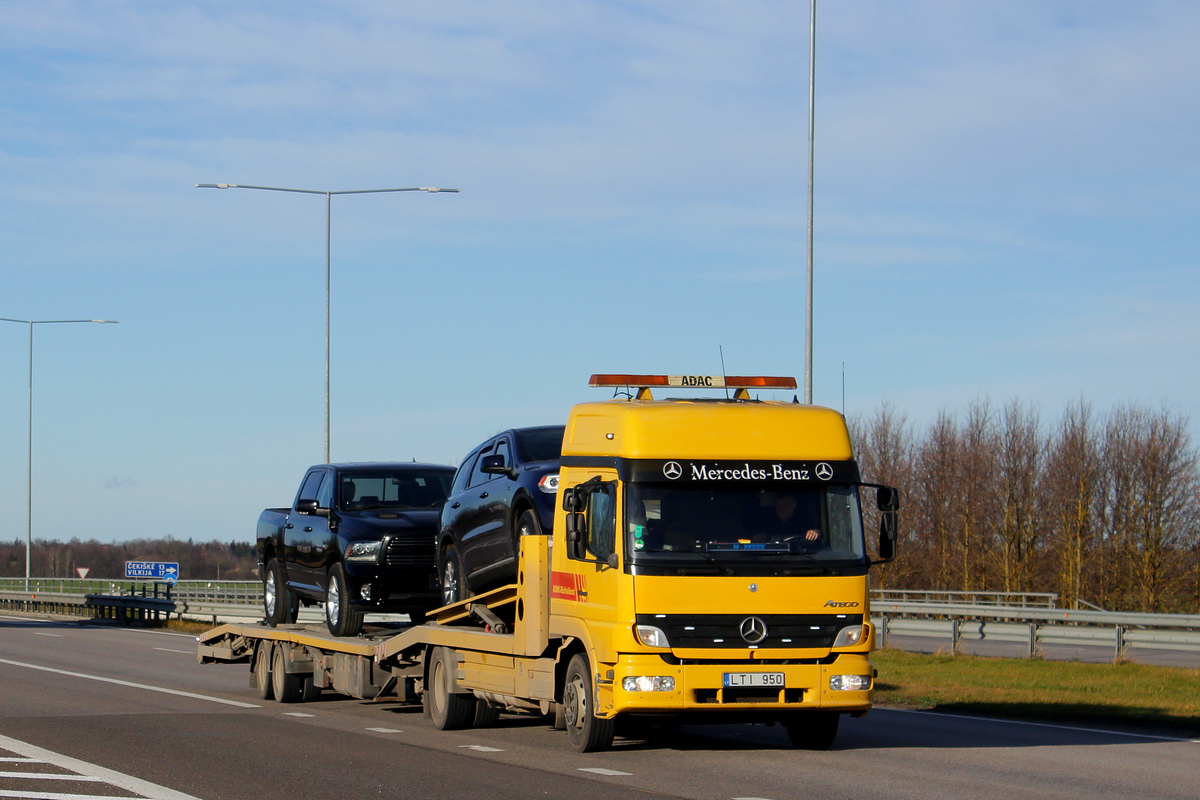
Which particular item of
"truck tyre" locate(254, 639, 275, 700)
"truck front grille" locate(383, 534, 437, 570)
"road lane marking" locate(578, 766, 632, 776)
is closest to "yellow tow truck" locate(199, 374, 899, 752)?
"road lane marking" locate(578, 766, 632, 776)

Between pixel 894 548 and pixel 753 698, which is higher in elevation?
pixel 894 548

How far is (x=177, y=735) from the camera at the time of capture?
47.2 feet

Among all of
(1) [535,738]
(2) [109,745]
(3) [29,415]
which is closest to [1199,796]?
(1) [535,738]

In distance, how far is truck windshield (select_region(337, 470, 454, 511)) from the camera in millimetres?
17781

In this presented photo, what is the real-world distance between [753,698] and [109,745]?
574 cm

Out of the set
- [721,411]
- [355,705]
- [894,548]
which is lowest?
[355,705]

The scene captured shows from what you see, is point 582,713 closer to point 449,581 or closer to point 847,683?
point 847,683

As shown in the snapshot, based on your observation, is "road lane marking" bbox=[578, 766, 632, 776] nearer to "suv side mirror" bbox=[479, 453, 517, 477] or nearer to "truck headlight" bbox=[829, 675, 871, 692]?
"truck headlight" bbox=[829, 675, 871, 692]

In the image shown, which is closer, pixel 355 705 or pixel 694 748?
pixel 694 748

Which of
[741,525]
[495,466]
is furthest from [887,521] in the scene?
[495,466]

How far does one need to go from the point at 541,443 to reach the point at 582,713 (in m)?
2.92

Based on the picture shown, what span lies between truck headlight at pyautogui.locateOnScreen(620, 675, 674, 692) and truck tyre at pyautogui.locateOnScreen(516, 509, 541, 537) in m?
2.28

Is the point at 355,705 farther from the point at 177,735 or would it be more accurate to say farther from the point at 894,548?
the point at 894,548

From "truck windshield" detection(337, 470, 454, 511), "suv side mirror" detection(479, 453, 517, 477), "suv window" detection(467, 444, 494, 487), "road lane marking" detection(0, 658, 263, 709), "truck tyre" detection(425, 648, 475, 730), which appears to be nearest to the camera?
"suv side mirror" detection(479, 453, 517, 477)
